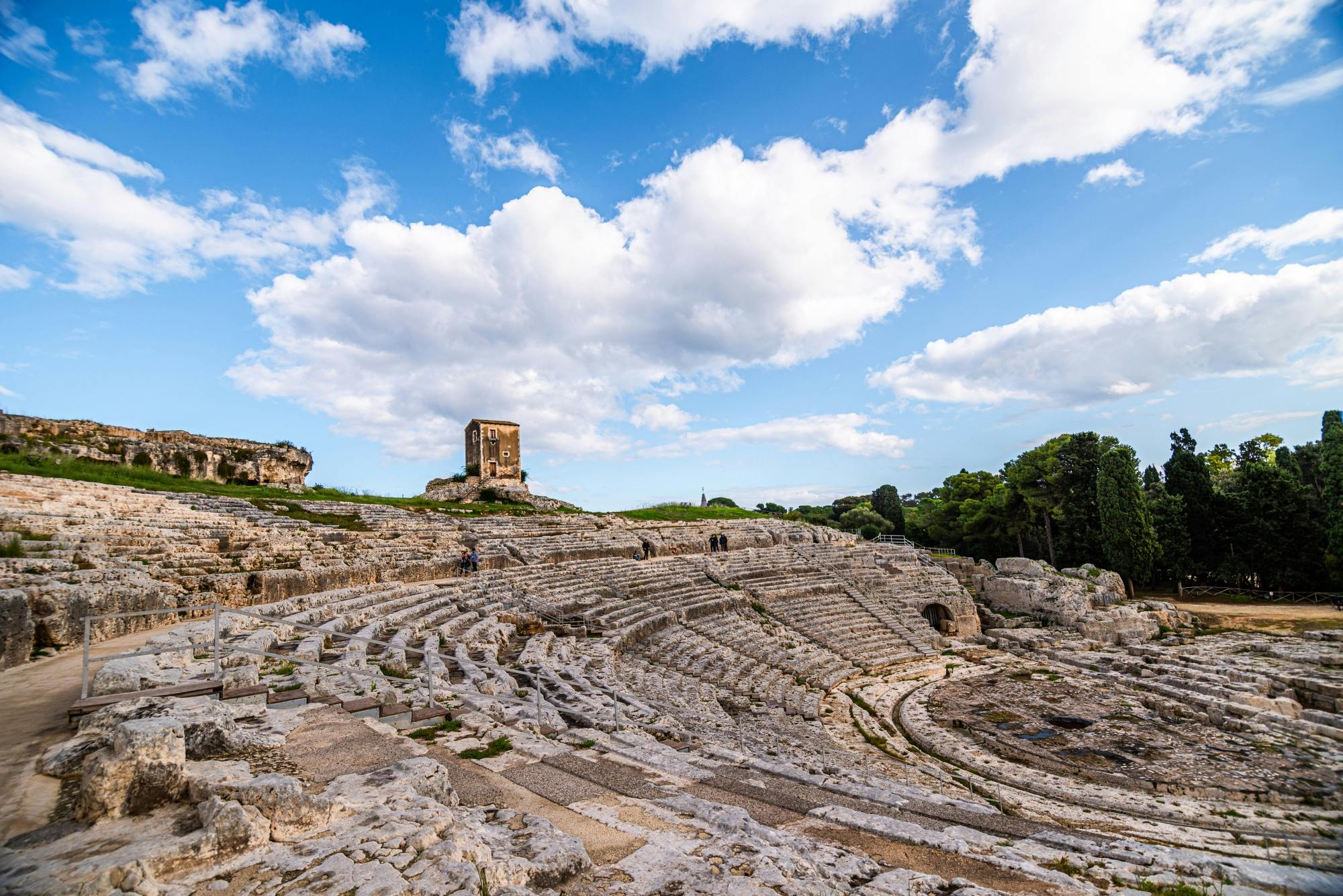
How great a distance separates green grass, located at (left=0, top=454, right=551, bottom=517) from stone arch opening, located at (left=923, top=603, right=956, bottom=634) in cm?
2211

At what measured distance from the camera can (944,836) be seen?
15.4ft

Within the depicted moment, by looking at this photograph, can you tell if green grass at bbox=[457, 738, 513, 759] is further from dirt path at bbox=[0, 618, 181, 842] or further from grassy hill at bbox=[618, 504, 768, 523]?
grassy hill at bbox=[618, 504, 768, 523]

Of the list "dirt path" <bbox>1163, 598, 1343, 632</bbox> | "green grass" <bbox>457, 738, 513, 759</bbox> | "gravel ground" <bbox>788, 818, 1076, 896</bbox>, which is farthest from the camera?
"dirt path" <bbox>1163, 598, 1343, 632</bbox>

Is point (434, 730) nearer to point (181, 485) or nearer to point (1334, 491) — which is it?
point (181, 485)

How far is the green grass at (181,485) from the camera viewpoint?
1772 cm

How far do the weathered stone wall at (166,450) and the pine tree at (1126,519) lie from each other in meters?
47.8

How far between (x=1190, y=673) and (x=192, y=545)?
28906mm

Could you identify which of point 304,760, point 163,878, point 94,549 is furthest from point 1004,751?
point 94,549

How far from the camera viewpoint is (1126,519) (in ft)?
113

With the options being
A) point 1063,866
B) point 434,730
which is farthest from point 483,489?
point 1063,866

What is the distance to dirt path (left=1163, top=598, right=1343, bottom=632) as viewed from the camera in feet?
84.8

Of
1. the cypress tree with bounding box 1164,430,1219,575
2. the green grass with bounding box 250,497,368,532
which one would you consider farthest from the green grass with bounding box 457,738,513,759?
the cypress tree with bounding box 1164,430,1219,575

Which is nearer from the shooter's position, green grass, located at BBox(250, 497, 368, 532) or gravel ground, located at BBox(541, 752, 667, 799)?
gravel ground, located at BBox(541, 752, 667, 799)

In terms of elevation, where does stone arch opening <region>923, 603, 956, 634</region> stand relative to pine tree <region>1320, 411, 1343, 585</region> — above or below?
below
